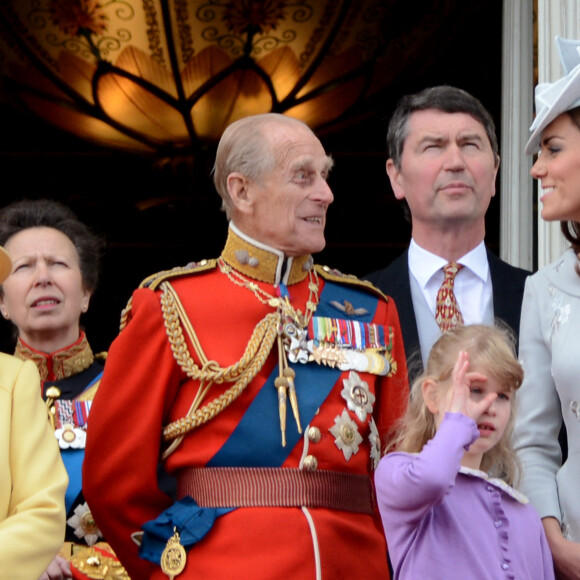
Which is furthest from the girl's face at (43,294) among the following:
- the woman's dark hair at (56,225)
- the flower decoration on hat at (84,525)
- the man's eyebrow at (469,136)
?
the man's eyebrow at (469,136)

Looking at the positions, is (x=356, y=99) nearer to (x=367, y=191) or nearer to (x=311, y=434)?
(x=367, y=191)

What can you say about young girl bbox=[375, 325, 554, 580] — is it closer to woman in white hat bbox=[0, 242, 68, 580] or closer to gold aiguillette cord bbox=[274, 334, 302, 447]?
gold aiguillette cord bbox=[274, 334, 302, 447]

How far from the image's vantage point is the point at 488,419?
2930 millimetres

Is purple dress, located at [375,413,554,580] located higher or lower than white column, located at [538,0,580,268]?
lower

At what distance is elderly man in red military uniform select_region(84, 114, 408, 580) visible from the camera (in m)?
3.13

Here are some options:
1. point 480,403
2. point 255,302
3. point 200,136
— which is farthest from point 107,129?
point 480,403

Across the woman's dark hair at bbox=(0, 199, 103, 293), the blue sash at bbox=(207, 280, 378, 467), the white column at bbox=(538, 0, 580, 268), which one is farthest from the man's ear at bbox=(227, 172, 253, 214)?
the white column at bbox=(538, 0, 580, 268)

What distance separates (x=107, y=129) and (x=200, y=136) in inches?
21.0

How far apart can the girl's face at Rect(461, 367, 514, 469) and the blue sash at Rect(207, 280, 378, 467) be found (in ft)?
1.31

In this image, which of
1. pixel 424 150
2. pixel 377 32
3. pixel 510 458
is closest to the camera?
pixel 510 458

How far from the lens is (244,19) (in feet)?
27.2

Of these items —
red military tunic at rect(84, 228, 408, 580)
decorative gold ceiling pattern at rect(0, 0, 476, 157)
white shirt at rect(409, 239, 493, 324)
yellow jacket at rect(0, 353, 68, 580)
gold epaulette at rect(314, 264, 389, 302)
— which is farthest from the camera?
decorative gold ceiling pattern at rect(0, 0, 476, 157)

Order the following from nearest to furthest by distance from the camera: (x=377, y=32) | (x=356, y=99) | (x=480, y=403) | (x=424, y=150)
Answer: (x=480, y=403) < (x=424, y=150) < (x=377, y=32) < (x=356, y=99)

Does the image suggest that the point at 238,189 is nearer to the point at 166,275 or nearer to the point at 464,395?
the point at 166,275
